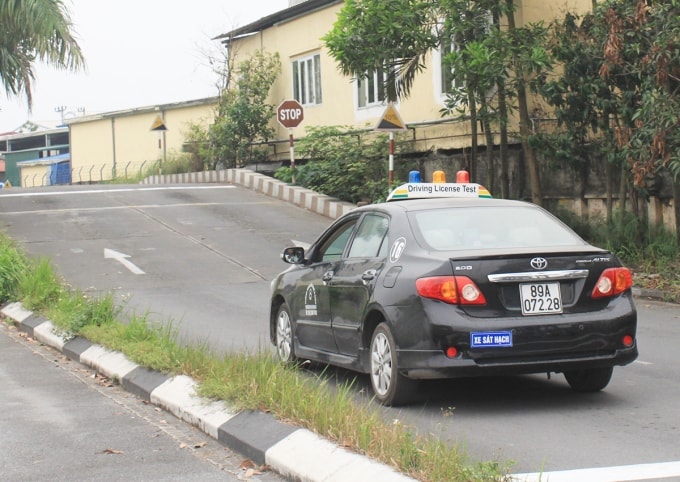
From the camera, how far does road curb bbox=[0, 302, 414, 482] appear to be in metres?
5.25

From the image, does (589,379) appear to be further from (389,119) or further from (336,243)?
(389,119)

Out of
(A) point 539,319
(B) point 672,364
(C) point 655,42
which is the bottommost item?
(B) point 672,364

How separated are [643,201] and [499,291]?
10217mm

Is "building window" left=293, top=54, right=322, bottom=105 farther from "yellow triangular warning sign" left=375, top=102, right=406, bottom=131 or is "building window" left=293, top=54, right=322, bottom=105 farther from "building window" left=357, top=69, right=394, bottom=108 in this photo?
"yellow triangular warning sign" left=375, top=102, right=406, bottom=131

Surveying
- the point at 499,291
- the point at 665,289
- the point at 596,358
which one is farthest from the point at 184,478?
the point at 665,289

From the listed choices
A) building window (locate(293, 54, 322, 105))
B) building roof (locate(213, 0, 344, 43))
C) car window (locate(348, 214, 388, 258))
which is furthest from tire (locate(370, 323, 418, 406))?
building window (locate(293, 54, 322, 105))

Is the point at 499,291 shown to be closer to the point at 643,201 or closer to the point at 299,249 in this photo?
the point at 299,249

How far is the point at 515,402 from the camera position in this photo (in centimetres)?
745

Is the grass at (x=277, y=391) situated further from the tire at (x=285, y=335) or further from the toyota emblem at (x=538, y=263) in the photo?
the toyota emblem at (x=538, y=263)

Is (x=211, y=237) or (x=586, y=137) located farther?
(x=211, y=237)

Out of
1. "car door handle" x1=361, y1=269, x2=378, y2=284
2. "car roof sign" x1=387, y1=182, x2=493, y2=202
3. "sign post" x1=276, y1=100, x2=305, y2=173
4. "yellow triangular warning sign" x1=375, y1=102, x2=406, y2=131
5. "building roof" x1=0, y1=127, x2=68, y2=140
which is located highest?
"building roof" x1=0, y1=127, x2=68, y2=140

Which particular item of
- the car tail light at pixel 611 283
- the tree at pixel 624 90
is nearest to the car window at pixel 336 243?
the car tail light at pixel 611 283

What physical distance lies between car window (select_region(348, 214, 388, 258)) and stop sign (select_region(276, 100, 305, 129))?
17662 mm

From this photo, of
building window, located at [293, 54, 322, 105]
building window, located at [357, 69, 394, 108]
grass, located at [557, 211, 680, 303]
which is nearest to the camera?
grass, located at [557, 211, 680, 303]
